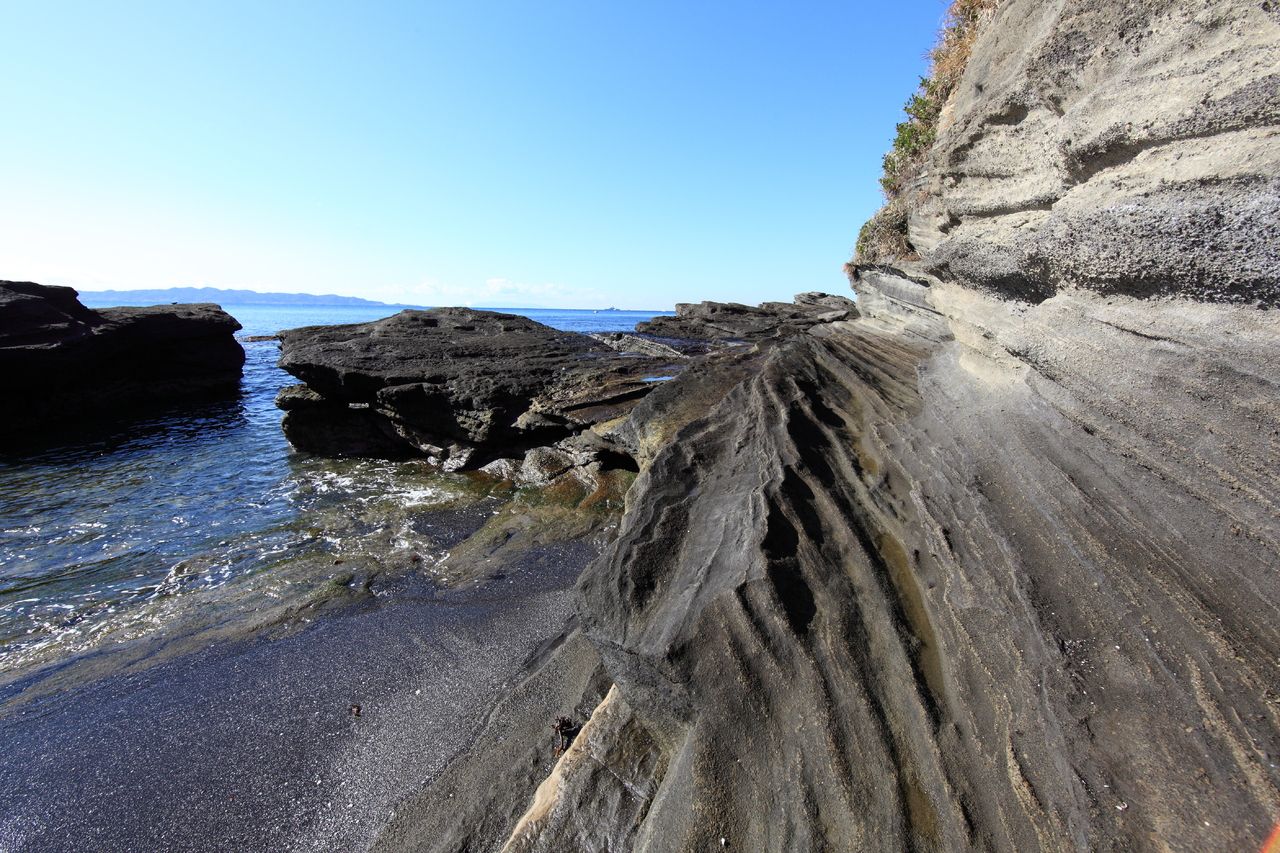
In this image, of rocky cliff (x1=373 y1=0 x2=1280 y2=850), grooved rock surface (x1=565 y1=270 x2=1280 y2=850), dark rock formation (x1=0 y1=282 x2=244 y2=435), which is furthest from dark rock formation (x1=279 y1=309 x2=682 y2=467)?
dark rock formation (x1=0 y1=282 x2=244 y2=435)

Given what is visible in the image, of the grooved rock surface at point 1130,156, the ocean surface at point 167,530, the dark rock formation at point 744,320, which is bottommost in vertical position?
the ocean surface at point 167,530

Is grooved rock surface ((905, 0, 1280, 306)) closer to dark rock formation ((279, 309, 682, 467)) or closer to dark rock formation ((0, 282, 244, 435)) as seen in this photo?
dark rock formation ((279, 309, 682, 467))

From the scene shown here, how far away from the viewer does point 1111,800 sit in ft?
8.16

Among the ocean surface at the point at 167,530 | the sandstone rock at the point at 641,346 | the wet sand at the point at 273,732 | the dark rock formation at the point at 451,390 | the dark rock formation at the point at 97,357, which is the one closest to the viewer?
the wet sand at the point at 273,732

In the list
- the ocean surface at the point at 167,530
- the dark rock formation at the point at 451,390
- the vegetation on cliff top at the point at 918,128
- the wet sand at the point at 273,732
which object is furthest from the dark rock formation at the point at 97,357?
the vegetation on cliff top at the point at 918,128

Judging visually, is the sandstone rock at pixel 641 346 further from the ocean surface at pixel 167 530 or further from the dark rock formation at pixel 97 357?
the dark rock formation at pixel 97 357

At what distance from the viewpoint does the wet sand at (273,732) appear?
13.0 feet

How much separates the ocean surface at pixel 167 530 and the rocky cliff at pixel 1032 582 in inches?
196

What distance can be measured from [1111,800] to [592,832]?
2419 mm

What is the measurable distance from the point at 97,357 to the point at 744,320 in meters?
24.1

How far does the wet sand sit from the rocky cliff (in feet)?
1.71

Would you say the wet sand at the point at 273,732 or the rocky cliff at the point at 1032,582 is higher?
the rocky cliff at the point at 1032,582

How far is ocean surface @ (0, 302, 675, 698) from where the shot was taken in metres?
6.87

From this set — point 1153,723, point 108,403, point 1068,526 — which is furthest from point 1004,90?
point 108,403
